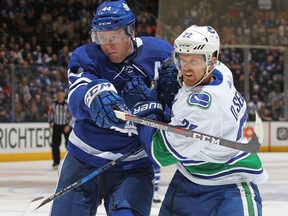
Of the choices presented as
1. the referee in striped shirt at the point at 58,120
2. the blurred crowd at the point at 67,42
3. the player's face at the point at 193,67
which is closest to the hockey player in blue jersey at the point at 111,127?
the player's face at the point at 193,67

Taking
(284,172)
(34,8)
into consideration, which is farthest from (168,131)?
(34,8)

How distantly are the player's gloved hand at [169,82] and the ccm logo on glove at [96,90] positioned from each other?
24 cm

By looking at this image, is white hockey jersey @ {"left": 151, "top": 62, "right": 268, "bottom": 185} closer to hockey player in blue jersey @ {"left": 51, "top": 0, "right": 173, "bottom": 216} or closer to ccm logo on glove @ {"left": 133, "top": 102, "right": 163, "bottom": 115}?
ccm logo on glove @ {"left": 133, "top": 102, "right": 163, "bottom": 115}

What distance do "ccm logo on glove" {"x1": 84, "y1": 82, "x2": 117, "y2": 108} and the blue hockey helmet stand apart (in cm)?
28

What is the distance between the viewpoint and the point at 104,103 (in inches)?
110

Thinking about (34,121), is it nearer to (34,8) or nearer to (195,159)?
(34,8)

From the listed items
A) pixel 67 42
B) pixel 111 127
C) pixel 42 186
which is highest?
pixel 111 127

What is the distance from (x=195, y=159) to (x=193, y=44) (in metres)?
0.43

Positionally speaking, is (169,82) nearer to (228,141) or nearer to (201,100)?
(201,100)

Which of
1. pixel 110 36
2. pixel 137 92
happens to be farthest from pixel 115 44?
pixel 137 92

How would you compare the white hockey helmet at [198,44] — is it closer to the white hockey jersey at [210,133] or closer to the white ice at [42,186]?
the white hockey jersey at [210,133]

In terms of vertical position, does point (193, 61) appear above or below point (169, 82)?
above

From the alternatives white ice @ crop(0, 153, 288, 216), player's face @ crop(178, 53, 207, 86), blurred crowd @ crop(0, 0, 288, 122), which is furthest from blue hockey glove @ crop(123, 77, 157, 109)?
blurred crowd @ crop(0, 0, 288, 122)

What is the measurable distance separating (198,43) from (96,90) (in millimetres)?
422
